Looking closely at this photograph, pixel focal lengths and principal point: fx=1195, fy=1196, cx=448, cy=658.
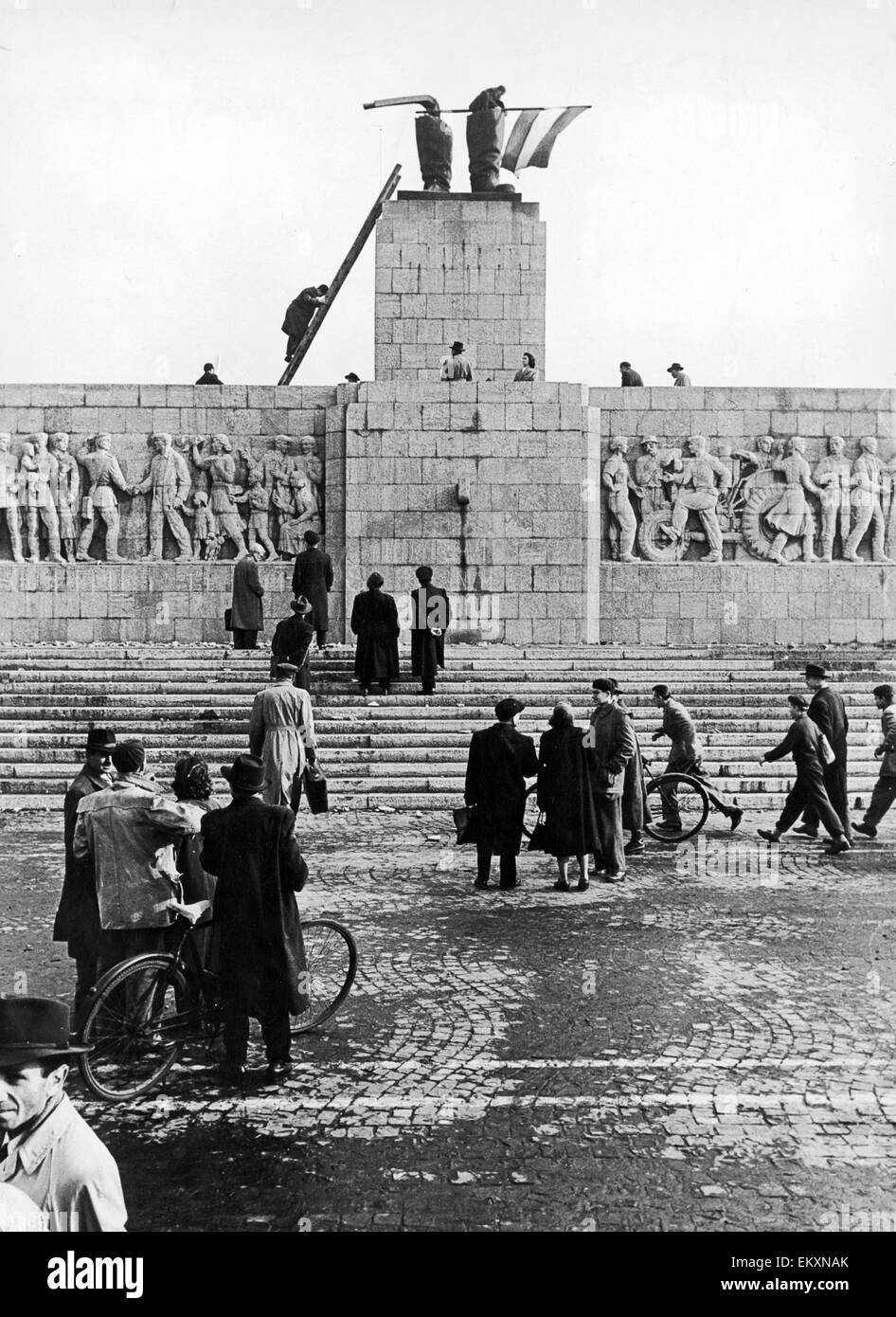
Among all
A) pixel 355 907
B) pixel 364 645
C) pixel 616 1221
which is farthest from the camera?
pixel 364 645

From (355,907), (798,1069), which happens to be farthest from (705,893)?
(798,1069)

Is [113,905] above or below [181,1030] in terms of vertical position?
above

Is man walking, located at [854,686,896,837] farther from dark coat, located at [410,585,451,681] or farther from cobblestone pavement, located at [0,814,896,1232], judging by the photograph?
dark coat, located at [410,585,451,681]

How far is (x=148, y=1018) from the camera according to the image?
492cm

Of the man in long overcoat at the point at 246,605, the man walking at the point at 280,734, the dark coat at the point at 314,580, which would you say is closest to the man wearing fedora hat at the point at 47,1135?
the man walking at the point at 280,734

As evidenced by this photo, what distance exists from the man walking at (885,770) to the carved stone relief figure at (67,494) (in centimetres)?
1340

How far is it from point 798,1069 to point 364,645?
921 centimetres

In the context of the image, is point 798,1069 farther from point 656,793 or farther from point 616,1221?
point 656,793

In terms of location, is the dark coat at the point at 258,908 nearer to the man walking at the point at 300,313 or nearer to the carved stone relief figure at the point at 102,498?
the carved stone relief figure at the point at 102,498

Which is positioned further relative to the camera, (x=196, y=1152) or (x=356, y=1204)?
(x=196, y=1152)

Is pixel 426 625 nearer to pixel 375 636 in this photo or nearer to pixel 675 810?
pixel 375 636

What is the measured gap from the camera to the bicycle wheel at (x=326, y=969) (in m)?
5.39

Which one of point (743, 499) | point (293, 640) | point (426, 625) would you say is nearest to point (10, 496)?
point (426, 625)

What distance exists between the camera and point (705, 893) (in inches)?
309
